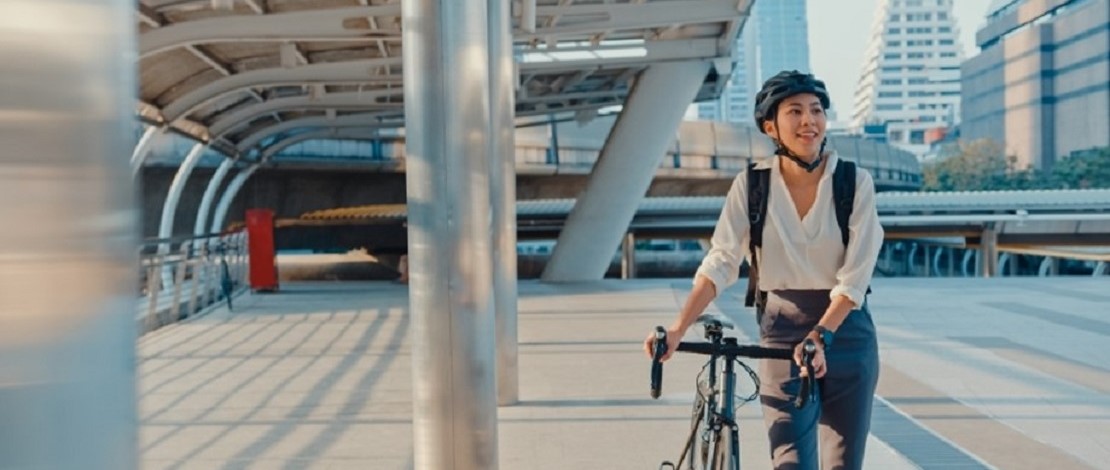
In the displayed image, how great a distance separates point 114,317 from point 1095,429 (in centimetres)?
711

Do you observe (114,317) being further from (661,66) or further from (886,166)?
(886,166)

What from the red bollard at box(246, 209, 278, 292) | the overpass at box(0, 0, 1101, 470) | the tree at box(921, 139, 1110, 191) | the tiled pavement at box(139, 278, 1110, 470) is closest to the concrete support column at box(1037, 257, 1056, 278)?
the overpass at box(0, 0, 1101, 470)

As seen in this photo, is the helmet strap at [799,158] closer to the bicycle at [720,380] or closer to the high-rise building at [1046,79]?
the bicycle at [720,380]

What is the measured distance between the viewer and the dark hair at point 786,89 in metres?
3.22

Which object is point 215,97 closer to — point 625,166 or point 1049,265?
point 625,166

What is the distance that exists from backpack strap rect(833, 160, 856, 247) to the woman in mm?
13

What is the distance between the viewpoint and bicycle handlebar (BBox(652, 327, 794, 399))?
2.99 m

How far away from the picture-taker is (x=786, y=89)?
10.6ft

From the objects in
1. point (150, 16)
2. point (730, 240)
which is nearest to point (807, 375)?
point (730, 240)

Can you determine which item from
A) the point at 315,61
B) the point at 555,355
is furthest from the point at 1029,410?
the point at 315,61

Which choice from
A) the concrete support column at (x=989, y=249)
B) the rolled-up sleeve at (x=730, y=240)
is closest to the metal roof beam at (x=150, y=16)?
the rolled-up sleeve at (x=730, y=240)

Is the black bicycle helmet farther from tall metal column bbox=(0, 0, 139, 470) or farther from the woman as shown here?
tall metal column bbox=(0, 0, 139, 470)

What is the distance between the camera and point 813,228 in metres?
3.26

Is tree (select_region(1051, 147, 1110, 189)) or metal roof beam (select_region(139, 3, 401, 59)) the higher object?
metal roof beam (select_region(139, 3, 401, 59))
